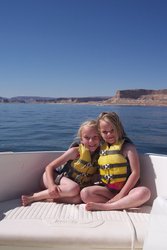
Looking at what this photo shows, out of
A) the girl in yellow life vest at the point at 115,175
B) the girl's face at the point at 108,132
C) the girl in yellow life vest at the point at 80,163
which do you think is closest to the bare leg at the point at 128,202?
the girl in yellow life vest at the point at 115,175

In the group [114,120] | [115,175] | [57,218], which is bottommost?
[57,218]

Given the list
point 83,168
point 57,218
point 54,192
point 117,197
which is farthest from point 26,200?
point 117,197

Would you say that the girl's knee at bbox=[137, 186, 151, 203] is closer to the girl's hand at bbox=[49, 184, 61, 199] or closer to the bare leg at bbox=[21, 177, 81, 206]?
the bare leg at bbox=[21, 177, 81, 206]

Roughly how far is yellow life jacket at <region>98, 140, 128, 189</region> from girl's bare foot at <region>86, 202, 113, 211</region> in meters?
0.19

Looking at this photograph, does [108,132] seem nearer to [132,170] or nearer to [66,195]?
[132,170]

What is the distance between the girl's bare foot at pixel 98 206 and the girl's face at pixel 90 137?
0.45 metres

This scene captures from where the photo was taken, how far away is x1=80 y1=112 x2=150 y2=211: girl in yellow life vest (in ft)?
6.60

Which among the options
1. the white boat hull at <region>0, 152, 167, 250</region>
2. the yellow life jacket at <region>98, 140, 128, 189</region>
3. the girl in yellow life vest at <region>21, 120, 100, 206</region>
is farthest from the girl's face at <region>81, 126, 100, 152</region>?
the white boat hull at <region>0, 152, 167, 250</region>

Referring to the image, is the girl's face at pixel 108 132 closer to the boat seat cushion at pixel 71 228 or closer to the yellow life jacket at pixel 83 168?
the yellow life jacket at pixel 83 168

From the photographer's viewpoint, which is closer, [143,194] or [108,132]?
[143,194]

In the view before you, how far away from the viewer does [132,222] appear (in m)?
1.77

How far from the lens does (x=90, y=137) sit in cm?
226

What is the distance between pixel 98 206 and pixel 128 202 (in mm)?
184

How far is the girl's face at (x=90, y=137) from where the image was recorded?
2254 mm
